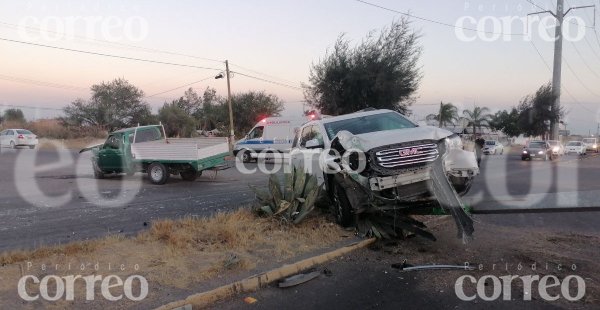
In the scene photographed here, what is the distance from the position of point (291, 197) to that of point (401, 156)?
219 cm

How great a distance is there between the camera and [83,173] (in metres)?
19.7

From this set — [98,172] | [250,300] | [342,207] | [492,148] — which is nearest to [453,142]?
[342,207]

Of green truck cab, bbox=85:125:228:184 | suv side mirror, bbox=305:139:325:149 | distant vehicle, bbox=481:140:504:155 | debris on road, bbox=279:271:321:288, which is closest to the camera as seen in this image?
debris on road, bbox=279:271:321:288

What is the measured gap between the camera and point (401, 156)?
6828 mm

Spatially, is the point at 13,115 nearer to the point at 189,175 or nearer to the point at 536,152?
the point at 189,175

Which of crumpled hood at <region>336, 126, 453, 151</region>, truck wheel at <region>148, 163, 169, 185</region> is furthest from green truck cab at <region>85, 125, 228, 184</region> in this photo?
crumpled hood at <region>336, 126, 453, 151</region>

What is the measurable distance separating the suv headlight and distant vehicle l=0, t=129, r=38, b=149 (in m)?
37.6

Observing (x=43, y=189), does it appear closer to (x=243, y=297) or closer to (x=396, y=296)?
(x=243, y=297)

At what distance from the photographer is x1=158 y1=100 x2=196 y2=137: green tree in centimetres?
5372

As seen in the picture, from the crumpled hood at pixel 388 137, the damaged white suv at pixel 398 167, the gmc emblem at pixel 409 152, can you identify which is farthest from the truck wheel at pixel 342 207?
the gmc emblem at pixel 409 152

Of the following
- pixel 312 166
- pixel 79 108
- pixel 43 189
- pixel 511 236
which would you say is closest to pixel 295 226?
pixel 312 166

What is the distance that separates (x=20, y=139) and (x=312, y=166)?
35071 mm

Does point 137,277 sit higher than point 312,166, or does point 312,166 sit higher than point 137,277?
point 312,166

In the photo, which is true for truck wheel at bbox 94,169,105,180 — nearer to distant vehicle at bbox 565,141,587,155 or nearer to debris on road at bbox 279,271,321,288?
debris on road at bbox 279,271,321,288
